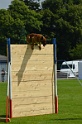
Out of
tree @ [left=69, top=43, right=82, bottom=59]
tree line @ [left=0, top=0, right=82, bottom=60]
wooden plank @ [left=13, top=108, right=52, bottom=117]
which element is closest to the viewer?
wooden plank @ [left=13, top=108, right=52, bottom=117]

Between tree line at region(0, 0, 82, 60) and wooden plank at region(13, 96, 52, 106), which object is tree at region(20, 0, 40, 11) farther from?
wooden plank at region(13, 96, 52, 106)

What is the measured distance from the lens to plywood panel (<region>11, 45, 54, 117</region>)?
1225 cm

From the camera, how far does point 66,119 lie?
11.9 meters

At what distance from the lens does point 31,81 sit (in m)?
12.6

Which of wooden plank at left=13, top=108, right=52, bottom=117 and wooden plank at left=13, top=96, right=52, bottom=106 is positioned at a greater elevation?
wooden plank at left=13, top=96, right=52, bottom=106

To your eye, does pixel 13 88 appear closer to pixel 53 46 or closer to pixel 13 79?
pixel 13 79

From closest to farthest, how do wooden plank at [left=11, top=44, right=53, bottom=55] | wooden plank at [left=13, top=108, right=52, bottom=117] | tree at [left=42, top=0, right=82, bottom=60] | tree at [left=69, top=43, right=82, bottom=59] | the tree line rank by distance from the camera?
wooden plank at [left=11, top=44, right=53, bottom=55] → wooden plank at [left=13, top=108, right=52, bottom=117] → tree at [left=69, top=43, right=82, bottom=59] → the tree line → tree at [left=42, top=0, right=82, bottom=60]

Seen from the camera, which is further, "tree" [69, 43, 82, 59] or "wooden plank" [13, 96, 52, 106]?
"tree" [69, 43, 82, 59]

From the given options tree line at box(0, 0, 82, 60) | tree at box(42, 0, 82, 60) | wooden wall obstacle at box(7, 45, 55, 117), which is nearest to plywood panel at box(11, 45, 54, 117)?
wooden wall obstacle at box(7, 45, 55, 117)

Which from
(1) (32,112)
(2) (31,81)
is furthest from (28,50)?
(1) (32,112)

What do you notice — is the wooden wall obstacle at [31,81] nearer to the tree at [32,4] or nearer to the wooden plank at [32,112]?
the wooden plank at [32,112]

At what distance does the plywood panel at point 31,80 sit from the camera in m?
12.2

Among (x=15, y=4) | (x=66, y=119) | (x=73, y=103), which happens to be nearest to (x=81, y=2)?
(x=15, y=4)

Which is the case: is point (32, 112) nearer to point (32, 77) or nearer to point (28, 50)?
point (32, 77)
